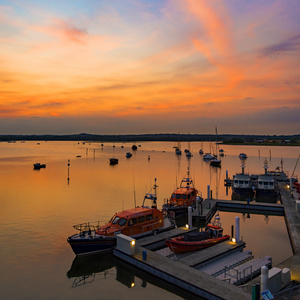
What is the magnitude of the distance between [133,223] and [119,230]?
5.71 ft

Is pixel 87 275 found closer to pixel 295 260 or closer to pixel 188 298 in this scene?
pixel 188 298

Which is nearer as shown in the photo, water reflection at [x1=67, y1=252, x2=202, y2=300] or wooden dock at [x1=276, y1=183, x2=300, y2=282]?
wooden dock at [x1=276, y1=183, x2=300, y2=282]

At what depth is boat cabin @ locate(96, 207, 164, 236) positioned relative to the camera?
88.3 feet

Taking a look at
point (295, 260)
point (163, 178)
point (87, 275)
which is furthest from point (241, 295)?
point (163, 178)

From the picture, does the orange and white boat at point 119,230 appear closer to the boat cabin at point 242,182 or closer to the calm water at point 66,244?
the calm water at point 66,244

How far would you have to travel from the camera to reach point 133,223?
2788 cm

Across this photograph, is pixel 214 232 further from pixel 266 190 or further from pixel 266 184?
pixel 266 184

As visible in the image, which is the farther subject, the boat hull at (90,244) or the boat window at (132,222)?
the boat window at (132,222)

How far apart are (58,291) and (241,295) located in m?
12.6

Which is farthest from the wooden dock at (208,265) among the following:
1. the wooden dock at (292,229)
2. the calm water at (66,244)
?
the calm water at (66,244)

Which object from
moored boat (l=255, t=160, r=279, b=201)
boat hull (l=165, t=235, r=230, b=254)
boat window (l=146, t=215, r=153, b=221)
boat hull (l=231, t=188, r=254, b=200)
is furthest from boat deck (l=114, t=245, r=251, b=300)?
Answer: boat hull (l=231, t=188, r=254, b=200)

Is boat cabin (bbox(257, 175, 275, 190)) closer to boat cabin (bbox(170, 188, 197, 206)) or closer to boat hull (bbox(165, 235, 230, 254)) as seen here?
boat cabin (bbox(170, 188, 197, 206))

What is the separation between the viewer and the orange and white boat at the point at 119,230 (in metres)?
25.4

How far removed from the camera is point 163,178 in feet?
271
